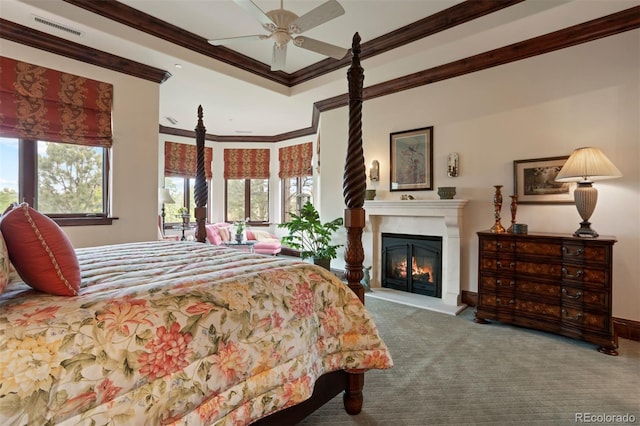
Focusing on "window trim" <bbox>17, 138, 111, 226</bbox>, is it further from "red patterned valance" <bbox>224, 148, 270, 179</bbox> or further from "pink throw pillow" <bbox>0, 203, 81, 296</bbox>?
"red patterned valance" <bbox>224, 148, 270, 179</bbox>

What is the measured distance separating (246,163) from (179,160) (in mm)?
1528

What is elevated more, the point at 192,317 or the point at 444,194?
the point at 444,194

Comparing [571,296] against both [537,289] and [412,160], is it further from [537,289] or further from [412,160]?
[412,160]

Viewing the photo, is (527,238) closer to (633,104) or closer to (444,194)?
(444,194)

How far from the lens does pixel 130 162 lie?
3771 mm

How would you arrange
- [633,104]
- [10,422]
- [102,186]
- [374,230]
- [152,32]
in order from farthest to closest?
[374,230], [102,186], [152,32], [633,104], [10,422]

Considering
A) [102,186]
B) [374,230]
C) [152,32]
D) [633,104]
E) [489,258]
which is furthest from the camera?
[374,230]

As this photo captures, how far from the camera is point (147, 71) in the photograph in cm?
383

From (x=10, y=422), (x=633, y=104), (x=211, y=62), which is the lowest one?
(x=10, y=422)

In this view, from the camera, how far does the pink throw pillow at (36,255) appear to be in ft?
3.51

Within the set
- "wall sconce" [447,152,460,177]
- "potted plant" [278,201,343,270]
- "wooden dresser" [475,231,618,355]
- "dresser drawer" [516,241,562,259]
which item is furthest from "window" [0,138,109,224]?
"dresser drawer" [516,241,562,259]

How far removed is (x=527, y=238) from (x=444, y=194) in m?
1.05

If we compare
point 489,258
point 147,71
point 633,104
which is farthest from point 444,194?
point 147,71

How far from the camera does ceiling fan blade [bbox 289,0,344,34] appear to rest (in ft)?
7.30
